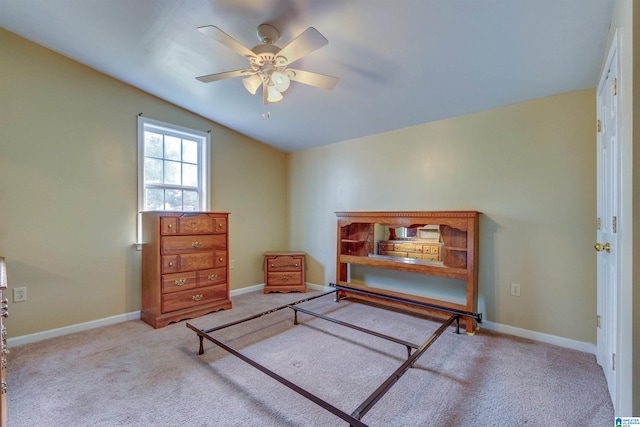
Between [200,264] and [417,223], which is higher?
[417,223]

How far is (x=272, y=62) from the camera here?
193 cm

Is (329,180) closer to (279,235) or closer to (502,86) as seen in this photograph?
(279,235)

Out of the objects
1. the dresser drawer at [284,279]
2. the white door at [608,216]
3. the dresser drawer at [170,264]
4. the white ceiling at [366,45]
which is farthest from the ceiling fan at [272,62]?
the dresser drawer at [284,279]

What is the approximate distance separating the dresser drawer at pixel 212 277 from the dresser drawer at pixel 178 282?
7 centimetres

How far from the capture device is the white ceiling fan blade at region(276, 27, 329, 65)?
1564 mm

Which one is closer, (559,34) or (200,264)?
(559,34)

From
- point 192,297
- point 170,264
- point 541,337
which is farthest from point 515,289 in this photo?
point 170,264

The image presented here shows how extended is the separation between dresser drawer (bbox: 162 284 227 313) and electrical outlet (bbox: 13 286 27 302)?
3.62ft

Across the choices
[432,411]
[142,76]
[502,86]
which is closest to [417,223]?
[502,86]

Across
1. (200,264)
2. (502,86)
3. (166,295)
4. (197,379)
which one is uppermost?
(502,86)

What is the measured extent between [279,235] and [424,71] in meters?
3.23

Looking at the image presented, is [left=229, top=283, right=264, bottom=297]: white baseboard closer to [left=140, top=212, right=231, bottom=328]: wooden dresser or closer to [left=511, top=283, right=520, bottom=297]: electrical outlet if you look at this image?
[left=140, top=212, right=231, bottom=328]: wooden dresser

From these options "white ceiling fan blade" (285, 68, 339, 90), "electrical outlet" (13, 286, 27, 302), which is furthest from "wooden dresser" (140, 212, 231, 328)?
"white ceiling fan blade" (285, 68, 339, 90)

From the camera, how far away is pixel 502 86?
237 cm
